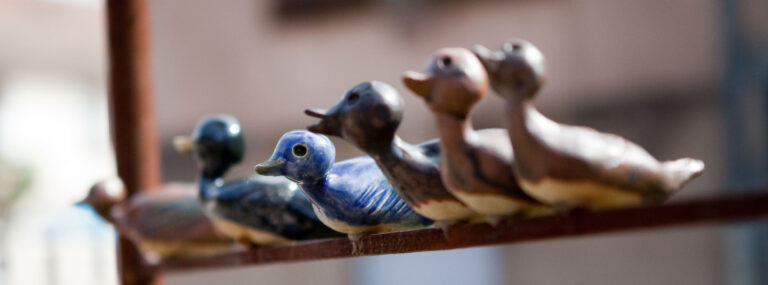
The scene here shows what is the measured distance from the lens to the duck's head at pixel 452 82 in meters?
0.68

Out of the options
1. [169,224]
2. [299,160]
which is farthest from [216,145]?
[299,160]

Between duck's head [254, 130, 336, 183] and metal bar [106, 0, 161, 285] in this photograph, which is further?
metal bar [106, 0, 161, 285]

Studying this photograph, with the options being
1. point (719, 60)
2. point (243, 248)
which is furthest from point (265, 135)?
point (243, 248)

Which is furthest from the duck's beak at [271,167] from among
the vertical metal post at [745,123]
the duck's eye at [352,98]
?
the vertical metal post at [745,123]

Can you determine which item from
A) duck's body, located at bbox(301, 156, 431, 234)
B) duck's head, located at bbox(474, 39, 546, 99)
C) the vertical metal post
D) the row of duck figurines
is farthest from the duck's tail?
the vertical metal post

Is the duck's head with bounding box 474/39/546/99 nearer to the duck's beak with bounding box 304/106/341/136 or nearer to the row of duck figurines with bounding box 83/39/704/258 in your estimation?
the row of duck figurines with bounding box 83/39/704/258

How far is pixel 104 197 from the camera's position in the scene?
51.3 inches

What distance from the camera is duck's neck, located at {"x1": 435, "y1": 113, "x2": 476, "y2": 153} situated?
0.69 m

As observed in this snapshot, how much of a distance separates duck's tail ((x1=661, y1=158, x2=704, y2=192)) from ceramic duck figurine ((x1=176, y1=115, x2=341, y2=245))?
1.27ft

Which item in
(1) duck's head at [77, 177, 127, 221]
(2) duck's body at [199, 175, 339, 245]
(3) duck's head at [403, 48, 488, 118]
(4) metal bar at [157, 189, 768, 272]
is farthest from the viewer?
(1) duck's head at [77, 177, 127, 221]

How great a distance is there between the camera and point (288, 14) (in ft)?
10.4

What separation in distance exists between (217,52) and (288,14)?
11.0 inches

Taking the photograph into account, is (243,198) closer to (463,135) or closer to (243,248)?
(243,248)

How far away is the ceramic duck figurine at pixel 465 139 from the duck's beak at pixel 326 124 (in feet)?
0.34
